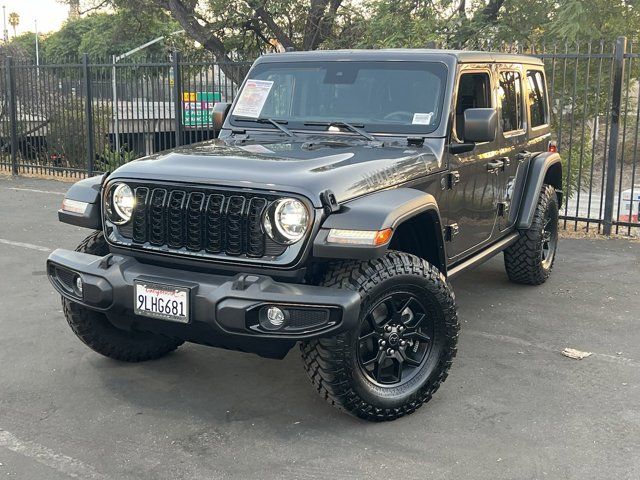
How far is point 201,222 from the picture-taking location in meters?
3.81

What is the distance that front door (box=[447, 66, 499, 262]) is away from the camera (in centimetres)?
482

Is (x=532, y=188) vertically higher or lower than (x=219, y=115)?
lower

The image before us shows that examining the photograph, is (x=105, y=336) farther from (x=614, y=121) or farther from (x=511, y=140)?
(x=614, y=121)

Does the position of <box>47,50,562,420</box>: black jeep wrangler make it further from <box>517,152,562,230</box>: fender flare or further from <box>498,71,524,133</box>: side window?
<box>517,152,562,230</box>: fender flare

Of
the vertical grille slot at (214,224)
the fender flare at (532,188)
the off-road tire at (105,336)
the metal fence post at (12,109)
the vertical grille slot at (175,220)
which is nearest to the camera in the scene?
the vertical grille slot at (214,224)

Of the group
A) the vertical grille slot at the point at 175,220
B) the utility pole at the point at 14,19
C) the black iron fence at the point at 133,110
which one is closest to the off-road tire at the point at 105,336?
the vertical grille slot at the point at 175,220

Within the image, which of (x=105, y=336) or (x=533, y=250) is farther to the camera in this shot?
(x=533, y=250)

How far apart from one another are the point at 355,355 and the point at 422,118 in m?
1.77

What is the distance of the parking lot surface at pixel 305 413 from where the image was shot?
137 inches

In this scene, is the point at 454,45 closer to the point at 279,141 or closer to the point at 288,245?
the point at 279,141

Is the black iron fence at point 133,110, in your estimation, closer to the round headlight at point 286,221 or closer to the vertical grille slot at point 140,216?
the round headlight at point 286,221

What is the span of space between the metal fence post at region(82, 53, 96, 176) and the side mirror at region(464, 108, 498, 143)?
10.6 m

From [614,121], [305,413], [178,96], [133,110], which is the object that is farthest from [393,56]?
[133,110]

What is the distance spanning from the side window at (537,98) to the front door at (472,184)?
41.7 inches
